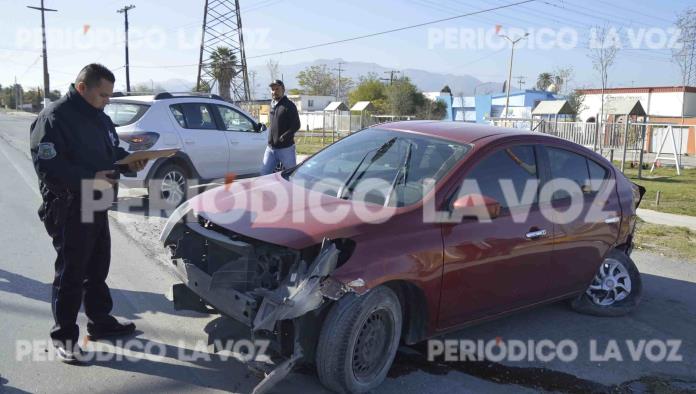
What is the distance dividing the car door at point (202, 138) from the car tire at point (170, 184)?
0.93 ft

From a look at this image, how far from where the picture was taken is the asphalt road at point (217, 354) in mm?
3572

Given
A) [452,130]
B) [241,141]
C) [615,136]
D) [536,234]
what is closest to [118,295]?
[452,130]

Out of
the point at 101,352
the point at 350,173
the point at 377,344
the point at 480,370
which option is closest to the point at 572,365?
the point at 480,370

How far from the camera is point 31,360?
146 inches

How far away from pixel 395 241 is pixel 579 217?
203 cm

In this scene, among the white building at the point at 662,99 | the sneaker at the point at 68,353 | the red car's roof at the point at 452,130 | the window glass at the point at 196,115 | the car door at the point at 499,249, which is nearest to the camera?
the sneaker at the point at 68,353

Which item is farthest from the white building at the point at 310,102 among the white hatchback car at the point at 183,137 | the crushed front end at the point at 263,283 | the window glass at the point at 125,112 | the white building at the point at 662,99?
the crushed front end at the point at 263,283

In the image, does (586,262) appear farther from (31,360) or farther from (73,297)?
(31,360)

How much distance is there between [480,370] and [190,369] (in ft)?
6.51

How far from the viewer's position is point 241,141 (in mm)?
9844

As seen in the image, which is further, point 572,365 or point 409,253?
point 572,365

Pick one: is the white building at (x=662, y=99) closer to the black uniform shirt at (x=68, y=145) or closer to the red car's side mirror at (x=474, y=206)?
the red car's side mirror at (x=474, y=206)

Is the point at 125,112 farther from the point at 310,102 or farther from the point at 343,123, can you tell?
the point at 310,102

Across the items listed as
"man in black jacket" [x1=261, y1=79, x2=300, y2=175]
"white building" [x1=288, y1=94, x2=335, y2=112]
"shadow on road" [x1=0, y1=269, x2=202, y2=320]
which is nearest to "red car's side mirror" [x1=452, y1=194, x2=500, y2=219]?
"shadow on road" [x1=0, y1=269, x2=202, y2=320]
